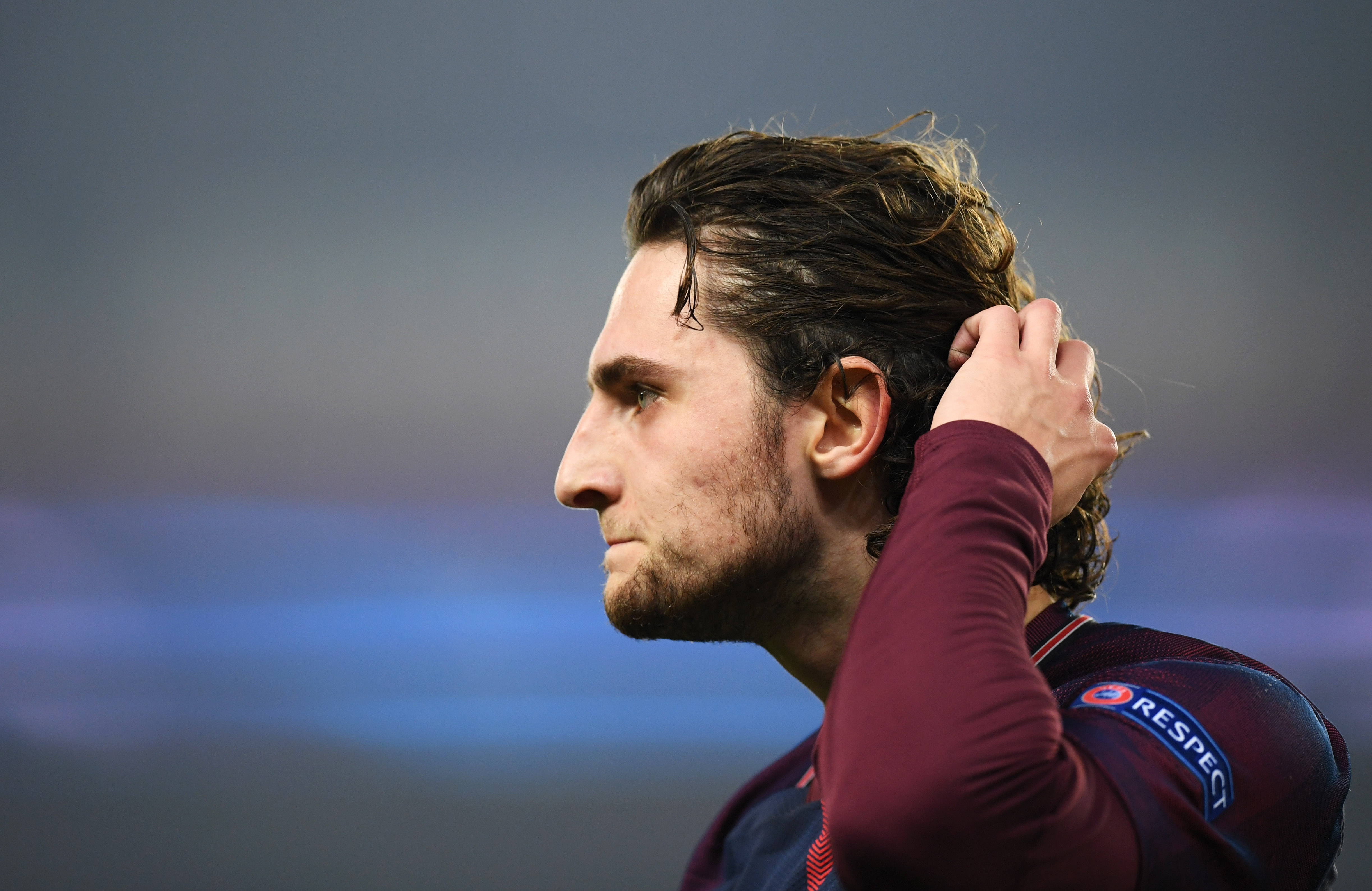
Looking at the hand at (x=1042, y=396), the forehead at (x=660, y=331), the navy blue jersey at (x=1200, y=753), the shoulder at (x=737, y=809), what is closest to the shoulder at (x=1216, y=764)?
the navy blue jersey at (x=1200, y=753)

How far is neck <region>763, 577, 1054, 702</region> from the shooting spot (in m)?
1.10

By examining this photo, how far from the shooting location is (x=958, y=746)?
0.63m

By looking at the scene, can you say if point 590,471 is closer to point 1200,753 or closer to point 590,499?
point 590,499

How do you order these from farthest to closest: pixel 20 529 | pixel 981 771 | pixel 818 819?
pixel 20 529
pixel 818 819
pixel 981 771

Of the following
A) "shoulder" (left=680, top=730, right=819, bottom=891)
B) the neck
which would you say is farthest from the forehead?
"shoulder" (left=680, top=730, right=819, bottom=891)

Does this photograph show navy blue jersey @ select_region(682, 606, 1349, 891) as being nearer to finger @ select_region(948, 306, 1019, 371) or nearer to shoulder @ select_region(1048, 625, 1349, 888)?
shoulder @ select_region(1048, 625, 1349, 888)

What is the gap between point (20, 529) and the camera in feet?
9.30

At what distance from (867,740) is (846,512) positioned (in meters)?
0.46

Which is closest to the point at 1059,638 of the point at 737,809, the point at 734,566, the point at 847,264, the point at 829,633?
the point at 829,633

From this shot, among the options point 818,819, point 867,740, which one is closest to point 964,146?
point 818,819

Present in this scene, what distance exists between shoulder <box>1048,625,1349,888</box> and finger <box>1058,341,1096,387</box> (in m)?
0.27

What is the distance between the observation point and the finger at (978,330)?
3.17 ft

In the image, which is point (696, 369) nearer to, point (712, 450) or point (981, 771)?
point (712, 450)

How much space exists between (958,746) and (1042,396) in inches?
15.0
